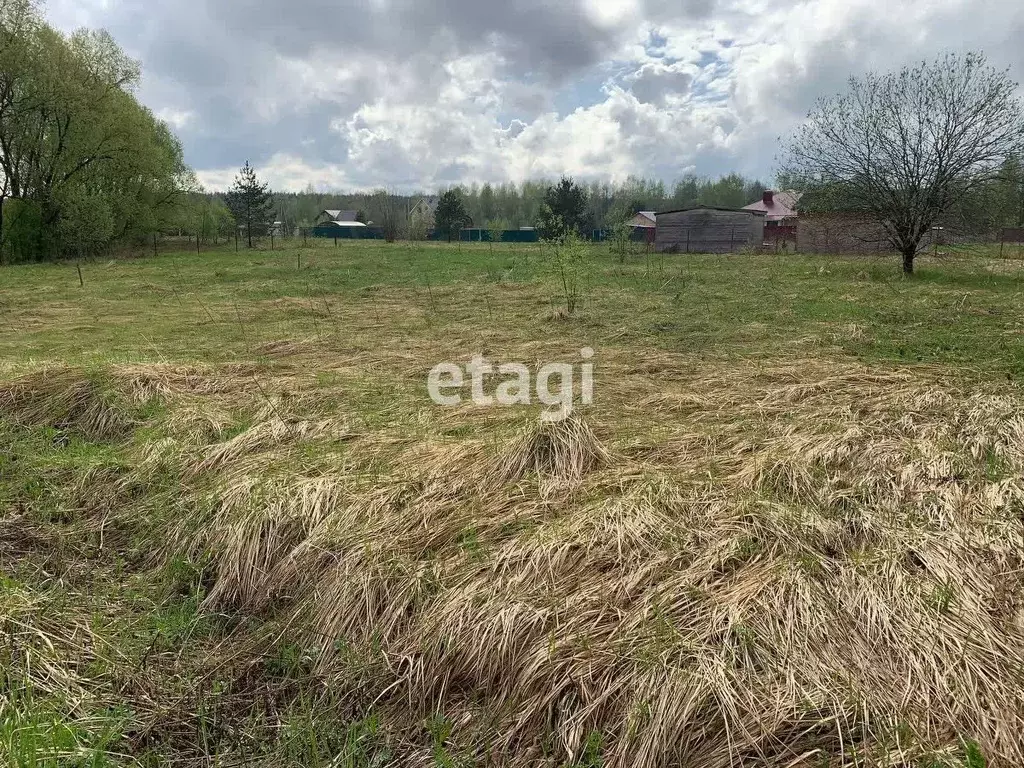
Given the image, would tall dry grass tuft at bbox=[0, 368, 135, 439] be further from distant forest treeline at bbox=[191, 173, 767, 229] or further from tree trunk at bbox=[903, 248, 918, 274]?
distant forest treeline at bbox=[191, 173, 767, 229]

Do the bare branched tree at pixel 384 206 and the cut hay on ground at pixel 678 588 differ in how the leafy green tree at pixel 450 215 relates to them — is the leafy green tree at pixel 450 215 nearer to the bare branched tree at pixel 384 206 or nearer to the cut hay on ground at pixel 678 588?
the bare branched tree at pixel 384 206

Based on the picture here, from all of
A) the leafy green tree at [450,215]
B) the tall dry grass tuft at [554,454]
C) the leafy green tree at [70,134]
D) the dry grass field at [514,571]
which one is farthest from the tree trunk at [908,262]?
the leafy green tree at [450,215]

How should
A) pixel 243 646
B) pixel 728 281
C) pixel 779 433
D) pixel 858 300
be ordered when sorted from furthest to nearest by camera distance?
1. pixel 728 281
2. pixel 858 300
3. pixel 779 433
4. pixel 243 646

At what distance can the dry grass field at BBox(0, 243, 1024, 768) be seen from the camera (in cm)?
188

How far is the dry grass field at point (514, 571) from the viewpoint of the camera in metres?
1.88

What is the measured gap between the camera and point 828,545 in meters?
2.53

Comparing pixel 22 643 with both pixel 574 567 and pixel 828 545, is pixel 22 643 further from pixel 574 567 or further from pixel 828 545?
pixel 828 545

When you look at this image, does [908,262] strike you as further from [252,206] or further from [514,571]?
[252,206]

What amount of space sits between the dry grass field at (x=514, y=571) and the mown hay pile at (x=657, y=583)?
1 cm

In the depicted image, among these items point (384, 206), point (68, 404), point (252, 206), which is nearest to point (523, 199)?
point (384, 206)

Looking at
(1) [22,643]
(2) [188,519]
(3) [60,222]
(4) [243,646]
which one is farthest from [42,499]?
(3) [60,222]

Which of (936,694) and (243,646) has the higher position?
(936,694)

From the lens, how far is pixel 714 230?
97.5 feet

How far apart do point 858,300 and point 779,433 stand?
24.7ft
